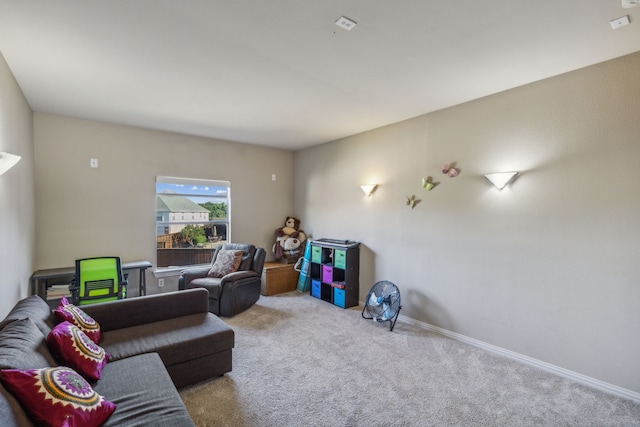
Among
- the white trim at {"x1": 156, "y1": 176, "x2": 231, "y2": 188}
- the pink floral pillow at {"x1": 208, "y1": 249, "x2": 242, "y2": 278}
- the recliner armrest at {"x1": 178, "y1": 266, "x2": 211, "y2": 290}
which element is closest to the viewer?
the recliner armrest at {"x1": 178, "y1": 266, "x2": 211, "y2": 290}

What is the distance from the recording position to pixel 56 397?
50.4 inches

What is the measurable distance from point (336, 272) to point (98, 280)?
9.81ft

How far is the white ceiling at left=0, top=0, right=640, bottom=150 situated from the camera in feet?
5.87

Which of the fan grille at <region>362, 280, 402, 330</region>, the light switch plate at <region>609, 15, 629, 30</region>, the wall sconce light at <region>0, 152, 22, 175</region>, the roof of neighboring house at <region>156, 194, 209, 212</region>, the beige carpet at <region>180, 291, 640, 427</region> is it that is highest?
the light switch plate at <region>609, 15, 629, 30</region>

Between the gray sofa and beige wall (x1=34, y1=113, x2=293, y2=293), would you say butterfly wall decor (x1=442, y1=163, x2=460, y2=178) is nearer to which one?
the gray sofa

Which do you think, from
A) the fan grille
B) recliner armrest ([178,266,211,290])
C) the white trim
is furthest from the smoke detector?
the white trim

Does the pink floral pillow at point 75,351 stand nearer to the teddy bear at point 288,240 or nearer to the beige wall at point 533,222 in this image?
the beige wall at point 533,222

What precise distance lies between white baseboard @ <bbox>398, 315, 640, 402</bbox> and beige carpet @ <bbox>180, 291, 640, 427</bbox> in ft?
0.21

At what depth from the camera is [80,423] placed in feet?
4.24

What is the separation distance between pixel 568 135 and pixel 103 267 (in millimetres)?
4910

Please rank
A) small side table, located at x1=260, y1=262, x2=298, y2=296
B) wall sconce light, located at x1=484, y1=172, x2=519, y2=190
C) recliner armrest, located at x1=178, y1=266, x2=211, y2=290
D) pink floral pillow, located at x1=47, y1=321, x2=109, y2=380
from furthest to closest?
small side table, located at x1=260, y1=262, x2=298, y2=296 < recliner armrest, located at x1=178, y1=266, x2=211, y2=290 < wall sconce light, located at x1=484, y1=172, x2=519, y2=190 < pink floral pillow, located at x1=47, y1=321, x2=109, y2=380

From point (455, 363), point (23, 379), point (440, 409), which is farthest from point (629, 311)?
point (23, 379)

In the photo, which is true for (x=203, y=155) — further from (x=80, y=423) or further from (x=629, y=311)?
(x=629, y=311)

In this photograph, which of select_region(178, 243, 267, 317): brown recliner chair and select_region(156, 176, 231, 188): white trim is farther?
select_region(156, 176, 231, 188): white trim
